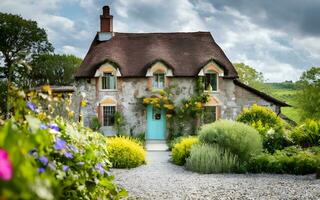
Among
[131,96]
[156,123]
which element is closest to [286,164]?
[156,123]

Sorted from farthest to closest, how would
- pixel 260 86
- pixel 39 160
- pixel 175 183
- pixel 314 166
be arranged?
pixel 260 86 < pixel 314 166 < pixel 175 183 < pixel 39 160

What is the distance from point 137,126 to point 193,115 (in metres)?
3.44

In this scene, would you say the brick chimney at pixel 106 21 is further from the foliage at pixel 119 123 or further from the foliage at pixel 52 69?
the foliage at pixel 52 69

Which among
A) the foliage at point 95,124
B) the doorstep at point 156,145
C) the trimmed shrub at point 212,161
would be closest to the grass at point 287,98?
the doorstep at point 156,145

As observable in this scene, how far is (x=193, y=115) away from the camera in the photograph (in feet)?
83.6

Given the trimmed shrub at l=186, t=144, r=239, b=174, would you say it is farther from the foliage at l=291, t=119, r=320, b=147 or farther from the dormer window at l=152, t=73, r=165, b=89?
the dormer window at l=152, t=73, r=165, b=89

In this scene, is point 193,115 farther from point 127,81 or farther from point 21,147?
point 21,147

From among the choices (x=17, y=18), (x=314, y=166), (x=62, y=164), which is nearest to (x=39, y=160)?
(x=62, y=164)

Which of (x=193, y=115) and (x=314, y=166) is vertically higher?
(x=193, y=115)

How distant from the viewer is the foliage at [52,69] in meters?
Answer: 42.1

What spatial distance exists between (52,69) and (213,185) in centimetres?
3613

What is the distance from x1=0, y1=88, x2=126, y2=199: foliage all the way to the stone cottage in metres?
18.6

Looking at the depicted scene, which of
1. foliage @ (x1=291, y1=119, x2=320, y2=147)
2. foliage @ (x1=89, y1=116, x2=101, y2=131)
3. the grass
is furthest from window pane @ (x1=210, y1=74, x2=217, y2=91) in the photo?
the grass

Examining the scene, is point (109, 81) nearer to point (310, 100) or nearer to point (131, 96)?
point (131, 96)
